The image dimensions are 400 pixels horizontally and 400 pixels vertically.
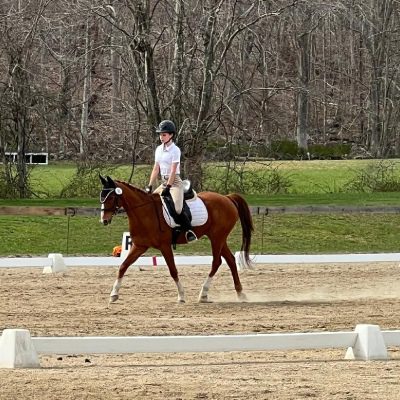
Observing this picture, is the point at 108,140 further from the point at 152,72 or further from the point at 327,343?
the point at 327,343

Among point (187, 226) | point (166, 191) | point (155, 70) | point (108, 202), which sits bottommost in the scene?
point (187, 226)

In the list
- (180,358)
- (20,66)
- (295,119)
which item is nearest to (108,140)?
(20,66)

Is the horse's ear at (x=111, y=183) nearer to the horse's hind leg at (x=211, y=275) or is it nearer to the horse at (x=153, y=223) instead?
the horse at (x=153, y=223)

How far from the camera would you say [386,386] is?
8.48 meters

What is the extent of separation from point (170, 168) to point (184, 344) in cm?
507

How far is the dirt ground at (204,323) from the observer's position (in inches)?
330

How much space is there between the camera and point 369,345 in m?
9.70

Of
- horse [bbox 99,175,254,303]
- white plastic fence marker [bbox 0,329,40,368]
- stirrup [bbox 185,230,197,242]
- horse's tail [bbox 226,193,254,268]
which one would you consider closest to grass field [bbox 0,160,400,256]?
horse's tail [bbox 226,193,254,268]

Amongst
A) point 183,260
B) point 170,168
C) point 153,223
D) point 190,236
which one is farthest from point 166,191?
point 183,260

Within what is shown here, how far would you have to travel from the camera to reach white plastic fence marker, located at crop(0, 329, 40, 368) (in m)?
9.07

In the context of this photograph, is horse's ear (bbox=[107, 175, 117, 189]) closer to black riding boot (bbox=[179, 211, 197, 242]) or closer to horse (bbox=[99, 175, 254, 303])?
horse (bbox=[99, 175, 254, 303])

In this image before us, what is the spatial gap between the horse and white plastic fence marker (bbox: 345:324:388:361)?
15.3ft

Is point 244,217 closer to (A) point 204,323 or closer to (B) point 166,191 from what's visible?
(B) point 166,191

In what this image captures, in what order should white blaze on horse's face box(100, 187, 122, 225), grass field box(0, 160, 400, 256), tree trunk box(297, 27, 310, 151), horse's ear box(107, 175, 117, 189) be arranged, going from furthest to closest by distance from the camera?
1. tree trunk box(297, 27, 310, 151)
2. grass field box(0, 160, 400, 256)
3. horse's ear box(107, 175, 117, 189)
4. white blaze on horse's face box(100, 187, 122, 225)
